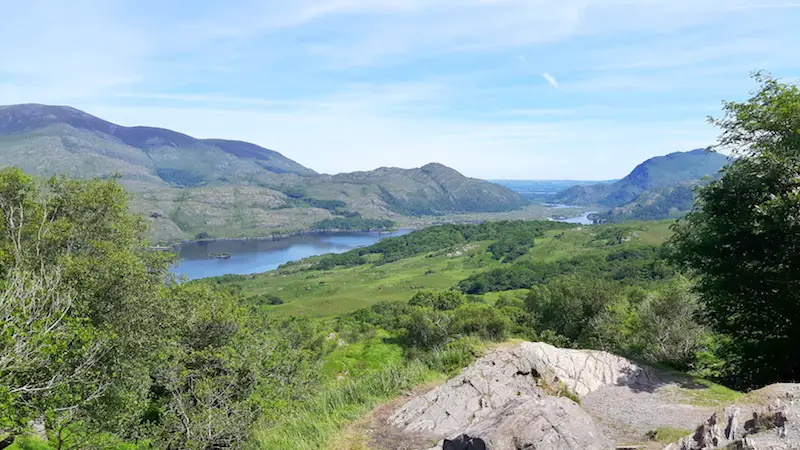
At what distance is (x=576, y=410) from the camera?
1028cm

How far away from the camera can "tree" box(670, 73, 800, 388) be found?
15412mm

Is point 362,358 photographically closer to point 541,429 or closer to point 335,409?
point 335,409

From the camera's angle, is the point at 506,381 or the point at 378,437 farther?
the point at 506,381

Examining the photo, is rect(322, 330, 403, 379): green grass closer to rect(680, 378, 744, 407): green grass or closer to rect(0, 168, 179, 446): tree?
rect(0, 168, 179, 446): tree

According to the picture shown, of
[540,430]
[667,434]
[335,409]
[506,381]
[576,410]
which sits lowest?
[335,409]

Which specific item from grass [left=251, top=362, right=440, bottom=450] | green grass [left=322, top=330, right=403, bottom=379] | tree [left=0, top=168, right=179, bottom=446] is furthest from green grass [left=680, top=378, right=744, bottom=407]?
green grass [left=322, top=330, right=403, bottom=379]

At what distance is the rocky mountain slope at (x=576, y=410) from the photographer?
9.02 metres

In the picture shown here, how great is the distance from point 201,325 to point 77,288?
7992mm

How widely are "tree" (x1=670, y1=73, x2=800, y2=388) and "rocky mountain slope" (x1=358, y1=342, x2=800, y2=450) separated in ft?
9.36

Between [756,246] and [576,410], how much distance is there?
1178cm

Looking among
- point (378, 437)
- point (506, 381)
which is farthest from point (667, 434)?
point (378, 437)

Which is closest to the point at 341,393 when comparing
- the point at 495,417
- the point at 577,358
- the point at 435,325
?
the point at 495,417

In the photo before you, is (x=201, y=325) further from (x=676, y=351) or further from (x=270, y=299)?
(x=270, y=299)

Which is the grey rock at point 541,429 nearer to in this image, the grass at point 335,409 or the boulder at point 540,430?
the boulder at point 540,430
